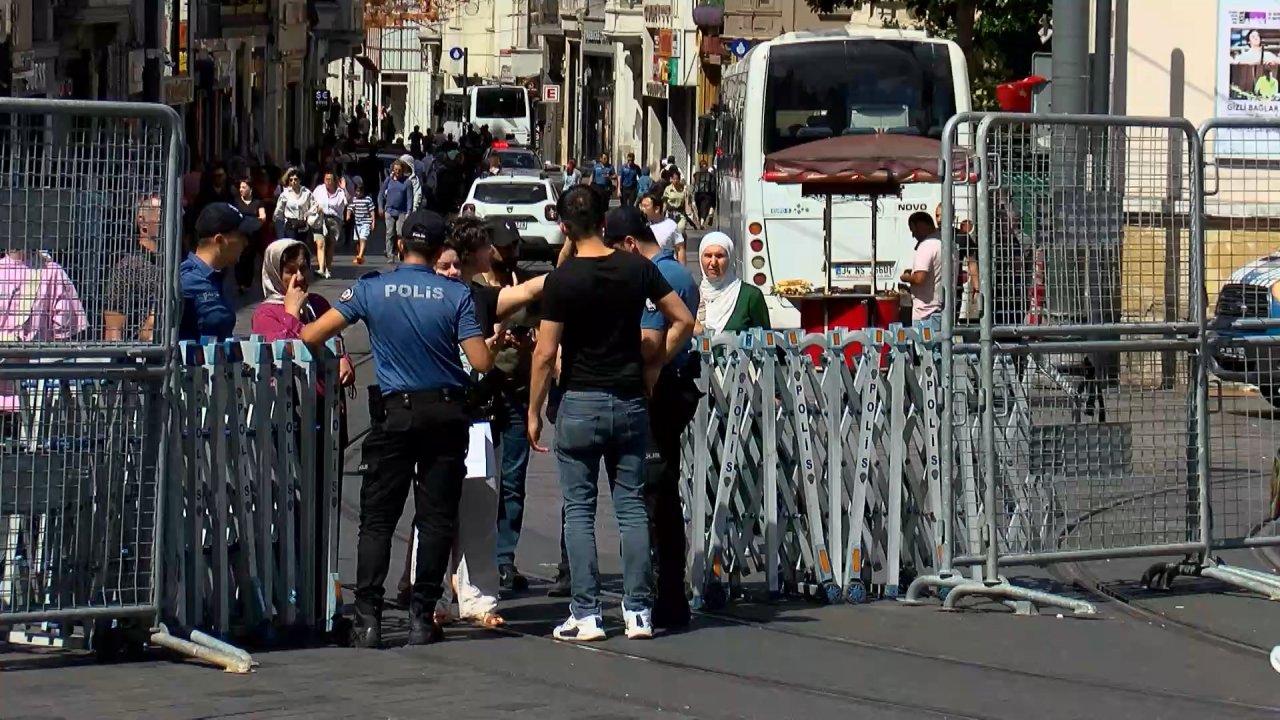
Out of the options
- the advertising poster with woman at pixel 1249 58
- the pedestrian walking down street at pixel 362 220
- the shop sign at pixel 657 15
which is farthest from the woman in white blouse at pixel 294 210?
the shop sign at pixel 657 15

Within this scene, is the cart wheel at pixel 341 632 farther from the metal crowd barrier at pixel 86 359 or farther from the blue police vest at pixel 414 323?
the blue police vest at pixel 414 323

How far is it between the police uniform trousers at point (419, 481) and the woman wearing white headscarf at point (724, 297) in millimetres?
3304

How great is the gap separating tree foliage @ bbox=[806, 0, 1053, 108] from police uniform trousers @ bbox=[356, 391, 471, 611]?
24.8 m

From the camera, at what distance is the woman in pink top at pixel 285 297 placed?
9086 mm

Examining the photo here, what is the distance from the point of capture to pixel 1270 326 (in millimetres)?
9867

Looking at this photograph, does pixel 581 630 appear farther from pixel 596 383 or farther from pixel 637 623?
pixel 596 383

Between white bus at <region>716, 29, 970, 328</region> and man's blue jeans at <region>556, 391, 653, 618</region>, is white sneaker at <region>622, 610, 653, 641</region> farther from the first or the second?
white bus at <region>716, 29, 970, 328</region>

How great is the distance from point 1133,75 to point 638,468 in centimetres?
1334

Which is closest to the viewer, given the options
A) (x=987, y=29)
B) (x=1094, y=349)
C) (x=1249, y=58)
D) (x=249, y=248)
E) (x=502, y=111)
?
(x=1094, y=349)

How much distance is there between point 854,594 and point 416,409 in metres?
2.31

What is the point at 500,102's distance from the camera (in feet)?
240

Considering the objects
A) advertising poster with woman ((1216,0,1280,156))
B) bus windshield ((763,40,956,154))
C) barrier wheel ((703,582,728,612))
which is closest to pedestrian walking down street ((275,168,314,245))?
bus windshield ((763,40,956,154))

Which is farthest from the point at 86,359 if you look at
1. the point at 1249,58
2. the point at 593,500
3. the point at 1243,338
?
the point at 1249,58

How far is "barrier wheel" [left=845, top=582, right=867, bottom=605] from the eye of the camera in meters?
9.47
